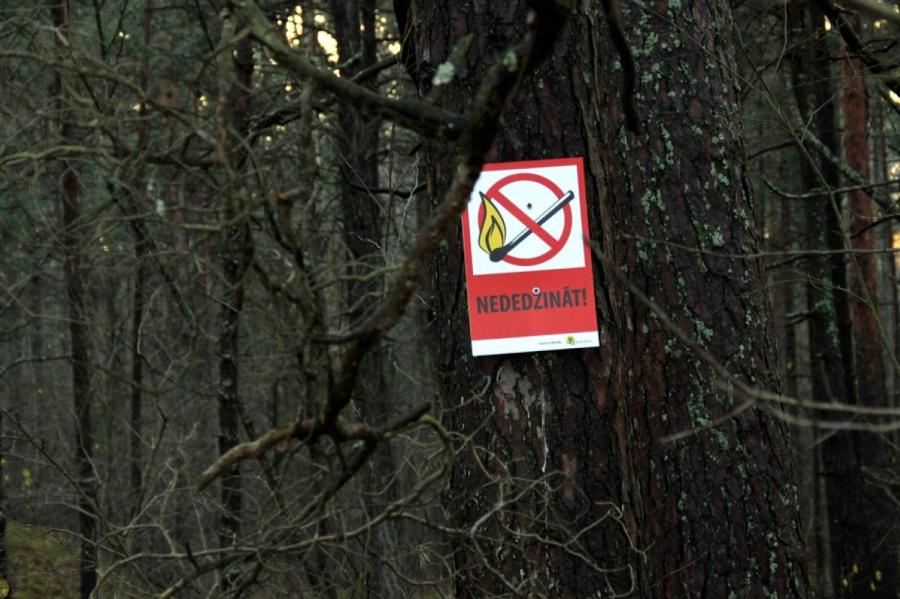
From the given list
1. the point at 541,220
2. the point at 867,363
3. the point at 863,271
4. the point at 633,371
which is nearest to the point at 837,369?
the point at 867,363

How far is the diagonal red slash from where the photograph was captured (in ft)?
9.97

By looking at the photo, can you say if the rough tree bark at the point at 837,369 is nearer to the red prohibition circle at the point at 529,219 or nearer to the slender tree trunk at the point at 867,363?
the slender tree trunk at the point at 867,363

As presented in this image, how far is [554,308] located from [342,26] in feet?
21.9

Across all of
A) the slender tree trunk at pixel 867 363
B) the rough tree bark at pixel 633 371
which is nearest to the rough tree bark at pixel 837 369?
the slender tree trunk at pixel 867 363

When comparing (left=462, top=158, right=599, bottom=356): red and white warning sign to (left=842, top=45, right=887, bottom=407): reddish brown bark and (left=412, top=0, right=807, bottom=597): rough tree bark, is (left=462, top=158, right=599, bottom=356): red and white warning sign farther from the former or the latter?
(left=842, top=45, right=887, bottom=407): reddish brown bark

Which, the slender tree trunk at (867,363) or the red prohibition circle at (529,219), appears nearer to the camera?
the red prohibition circle at (529,219)

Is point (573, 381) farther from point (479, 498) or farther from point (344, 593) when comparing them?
point (344, 593)

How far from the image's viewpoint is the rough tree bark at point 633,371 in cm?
297

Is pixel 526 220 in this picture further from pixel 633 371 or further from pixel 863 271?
pixel 863 271

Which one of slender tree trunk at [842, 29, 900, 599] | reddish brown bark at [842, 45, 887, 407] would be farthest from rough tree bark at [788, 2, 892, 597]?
reddish brown bark at [842, 45, 887, 407]

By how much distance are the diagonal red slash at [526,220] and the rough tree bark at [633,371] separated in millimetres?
116

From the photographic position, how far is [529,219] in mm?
3049

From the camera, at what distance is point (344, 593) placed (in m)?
3.55

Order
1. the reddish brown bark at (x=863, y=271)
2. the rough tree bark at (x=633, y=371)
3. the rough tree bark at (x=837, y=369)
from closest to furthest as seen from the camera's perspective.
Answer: the rough tree bark at (x=633, y=371)
the rough tree bark at (x=837, y=369)
the reddish brown bark at (x=863, y=271)
